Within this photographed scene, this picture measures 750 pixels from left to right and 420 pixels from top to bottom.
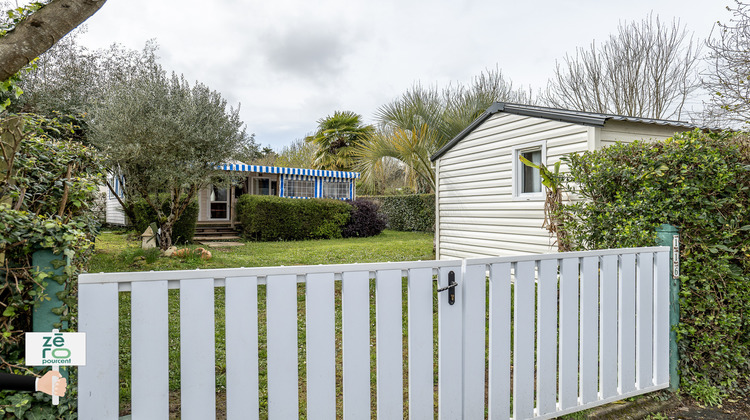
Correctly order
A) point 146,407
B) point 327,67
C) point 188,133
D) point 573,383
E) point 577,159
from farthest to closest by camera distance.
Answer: point 327,67 < point 188,133 < point 577,159 < point 573,383 < point 146,407

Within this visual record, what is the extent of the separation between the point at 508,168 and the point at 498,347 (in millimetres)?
5106

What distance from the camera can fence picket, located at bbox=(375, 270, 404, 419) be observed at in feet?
6.27

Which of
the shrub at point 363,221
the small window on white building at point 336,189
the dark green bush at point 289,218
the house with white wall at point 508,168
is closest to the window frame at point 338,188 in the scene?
the small window on white building at point 336,189

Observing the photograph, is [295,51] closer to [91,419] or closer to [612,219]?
[612,219]

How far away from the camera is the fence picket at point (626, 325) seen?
2.57 metres

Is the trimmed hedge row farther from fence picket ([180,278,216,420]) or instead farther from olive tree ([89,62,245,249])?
fence picket ([180,278,216,420])

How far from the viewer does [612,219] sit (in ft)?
10.7

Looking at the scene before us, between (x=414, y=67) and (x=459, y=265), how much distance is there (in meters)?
14.6

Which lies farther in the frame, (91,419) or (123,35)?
(123,35)

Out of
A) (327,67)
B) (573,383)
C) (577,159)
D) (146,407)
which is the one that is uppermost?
(327,67)

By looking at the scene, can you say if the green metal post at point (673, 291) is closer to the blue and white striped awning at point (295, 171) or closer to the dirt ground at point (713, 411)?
the dirt ground at point (713, 411)

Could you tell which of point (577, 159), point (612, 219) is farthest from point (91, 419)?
point (577, 159)

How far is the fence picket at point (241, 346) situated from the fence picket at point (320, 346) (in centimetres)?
24

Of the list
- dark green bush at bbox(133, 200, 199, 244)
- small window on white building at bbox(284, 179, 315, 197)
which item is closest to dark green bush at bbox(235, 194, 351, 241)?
dark green bush at bbox(133, 200, 199, 244)
